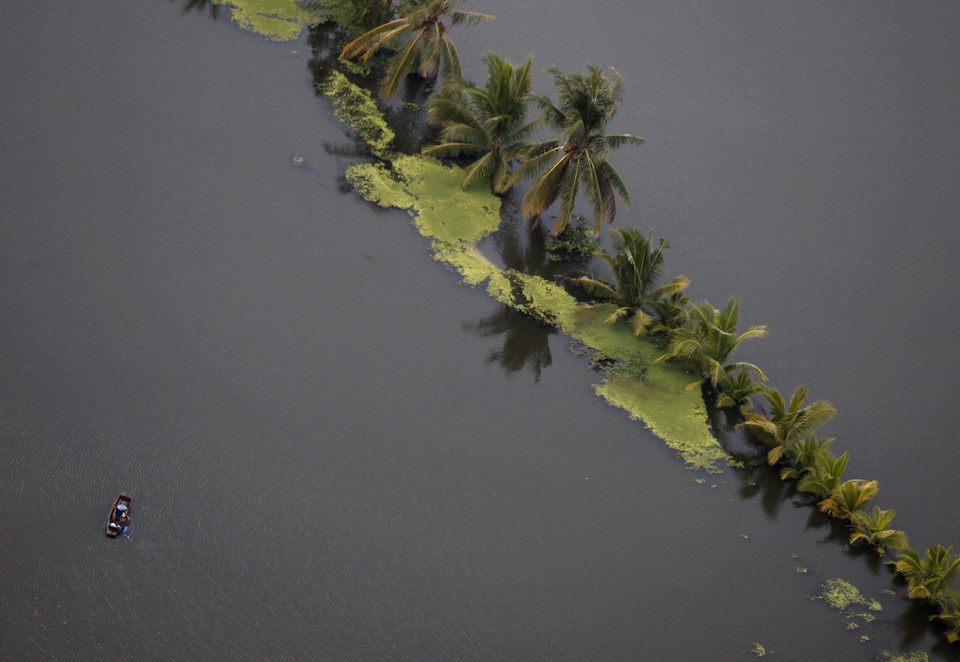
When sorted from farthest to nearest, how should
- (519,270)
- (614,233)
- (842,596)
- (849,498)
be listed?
(519,270), (614,233), (849,498), (842,596)

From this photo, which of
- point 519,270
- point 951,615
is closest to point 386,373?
point 519,270

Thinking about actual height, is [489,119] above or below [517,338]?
above

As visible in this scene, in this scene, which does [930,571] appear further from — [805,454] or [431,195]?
[431,195]

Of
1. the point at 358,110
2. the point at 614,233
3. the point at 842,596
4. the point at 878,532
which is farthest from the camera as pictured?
the point at 358,110

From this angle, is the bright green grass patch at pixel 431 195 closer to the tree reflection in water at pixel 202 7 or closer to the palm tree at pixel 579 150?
the palm tree at pixel 579 150

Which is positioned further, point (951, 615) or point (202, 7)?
point (202, 7)

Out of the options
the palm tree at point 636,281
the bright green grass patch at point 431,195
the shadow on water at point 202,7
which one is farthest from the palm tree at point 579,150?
the shadow on water at point 202,7

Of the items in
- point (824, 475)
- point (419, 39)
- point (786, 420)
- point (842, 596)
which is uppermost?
point (419, 39)
